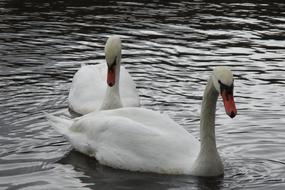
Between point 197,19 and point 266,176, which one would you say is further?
point 197,19

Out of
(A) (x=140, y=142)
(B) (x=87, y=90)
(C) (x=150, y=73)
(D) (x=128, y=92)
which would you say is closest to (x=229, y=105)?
(A) (x=140, y=142)

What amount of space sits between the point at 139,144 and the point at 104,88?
10.3ft

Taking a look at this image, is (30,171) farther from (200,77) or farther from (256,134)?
(200,77)

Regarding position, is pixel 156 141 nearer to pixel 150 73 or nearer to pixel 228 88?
pixel 228 88

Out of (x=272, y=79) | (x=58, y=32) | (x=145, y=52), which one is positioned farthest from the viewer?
(x=58, y=32)

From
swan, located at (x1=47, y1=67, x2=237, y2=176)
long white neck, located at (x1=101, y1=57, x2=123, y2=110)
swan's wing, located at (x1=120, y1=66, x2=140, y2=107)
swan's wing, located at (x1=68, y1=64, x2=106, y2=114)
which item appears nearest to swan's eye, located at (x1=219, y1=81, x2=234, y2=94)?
swan, located at (x1=47, y1=67, x2=237, y2=176)

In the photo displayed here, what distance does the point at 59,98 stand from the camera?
44.3ft

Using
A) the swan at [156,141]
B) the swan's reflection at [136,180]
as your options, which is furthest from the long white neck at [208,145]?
the swan's reflection at [136,180]

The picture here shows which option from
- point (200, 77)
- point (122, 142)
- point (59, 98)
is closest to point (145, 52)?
point (200, 77)

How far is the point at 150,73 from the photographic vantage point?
1492cm

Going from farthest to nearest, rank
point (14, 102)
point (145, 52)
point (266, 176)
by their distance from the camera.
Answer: point (145, 52)
point (14, 102)
point (266, 176)

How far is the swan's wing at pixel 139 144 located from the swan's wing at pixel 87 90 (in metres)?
2.17

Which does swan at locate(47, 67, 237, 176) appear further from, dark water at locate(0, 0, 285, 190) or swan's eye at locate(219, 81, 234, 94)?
dark water at locate(0, 0, 285, 190)

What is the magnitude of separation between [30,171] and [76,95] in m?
A: 3.15
